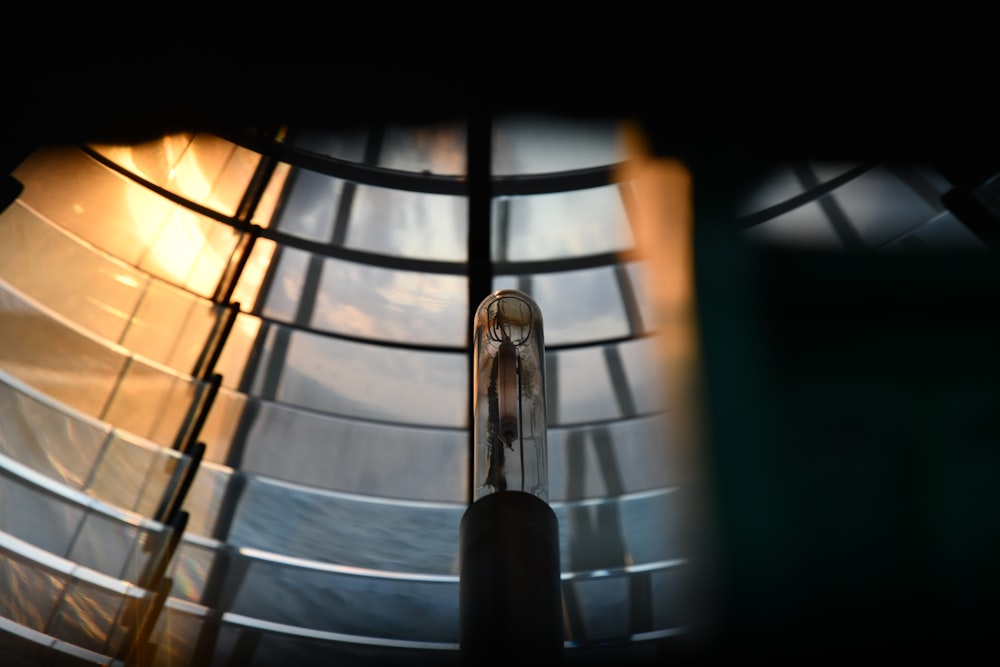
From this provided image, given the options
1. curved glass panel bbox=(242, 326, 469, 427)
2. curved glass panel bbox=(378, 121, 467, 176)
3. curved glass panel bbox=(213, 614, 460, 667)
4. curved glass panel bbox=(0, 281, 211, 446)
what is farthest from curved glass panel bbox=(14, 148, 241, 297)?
curved glass panel bbox=(213, 614, 460, 667)

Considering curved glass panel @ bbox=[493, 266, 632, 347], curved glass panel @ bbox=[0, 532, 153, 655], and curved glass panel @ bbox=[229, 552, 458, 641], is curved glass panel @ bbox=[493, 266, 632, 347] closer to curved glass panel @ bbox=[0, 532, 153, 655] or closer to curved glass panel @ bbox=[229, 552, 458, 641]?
curved glass panel @ bbox=[229, 552, 458, 641]

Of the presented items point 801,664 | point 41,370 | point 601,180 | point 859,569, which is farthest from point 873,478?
point 41,370

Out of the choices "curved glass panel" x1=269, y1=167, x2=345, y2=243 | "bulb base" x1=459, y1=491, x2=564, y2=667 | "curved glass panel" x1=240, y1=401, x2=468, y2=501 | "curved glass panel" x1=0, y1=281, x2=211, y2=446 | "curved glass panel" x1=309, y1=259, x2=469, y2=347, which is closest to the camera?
"bulb base" x1=459, y1=491, x2=564, y2=667

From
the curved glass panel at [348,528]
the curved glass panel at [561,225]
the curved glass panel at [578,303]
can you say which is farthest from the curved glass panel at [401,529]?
the curved glass panel at [561,225]

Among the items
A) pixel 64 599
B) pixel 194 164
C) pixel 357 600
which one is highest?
pixel 194 164

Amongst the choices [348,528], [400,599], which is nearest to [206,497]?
[348,528]

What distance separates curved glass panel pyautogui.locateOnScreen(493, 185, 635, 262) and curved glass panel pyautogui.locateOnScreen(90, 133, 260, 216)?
1.56 metres

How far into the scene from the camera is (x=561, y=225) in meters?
6.78

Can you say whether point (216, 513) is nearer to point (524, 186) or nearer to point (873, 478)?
point (524, 186)

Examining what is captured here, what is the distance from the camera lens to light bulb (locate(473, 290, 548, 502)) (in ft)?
9.07

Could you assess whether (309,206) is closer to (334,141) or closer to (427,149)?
(334,141)

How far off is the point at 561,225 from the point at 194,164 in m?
2.25

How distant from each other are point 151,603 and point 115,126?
8.16 feet

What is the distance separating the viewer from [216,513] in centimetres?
690
